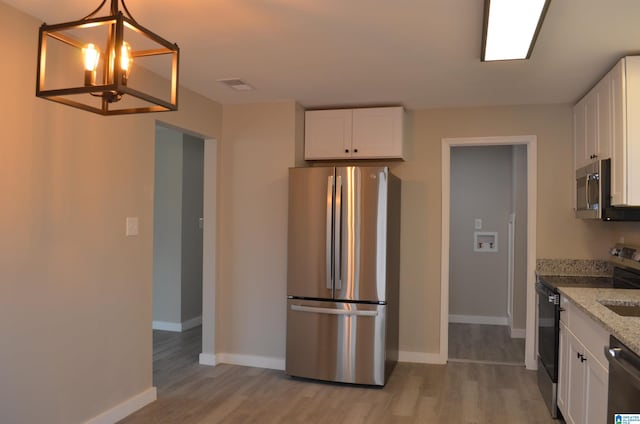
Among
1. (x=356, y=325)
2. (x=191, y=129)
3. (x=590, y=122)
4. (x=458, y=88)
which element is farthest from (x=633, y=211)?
(x=191, y=129)

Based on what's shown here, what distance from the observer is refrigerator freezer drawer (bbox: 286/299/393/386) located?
3930 mm

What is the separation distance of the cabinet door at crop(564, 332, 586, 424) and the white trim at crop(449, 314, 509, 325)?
3.33 meters

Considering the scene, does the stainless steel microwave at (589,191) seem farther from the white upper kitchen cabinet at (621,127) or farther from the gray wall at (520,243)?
the gray wall at (520,243)

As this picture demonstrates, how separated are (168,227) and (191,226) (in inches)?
10.5

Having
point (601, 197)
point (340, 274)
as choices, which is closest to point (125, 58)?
point (340, 274)

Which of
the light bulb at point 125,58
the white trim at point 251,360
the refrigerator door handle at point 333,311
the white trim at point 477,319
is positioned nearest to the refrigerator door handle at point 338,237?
the refrigerator door handle at point 333,311

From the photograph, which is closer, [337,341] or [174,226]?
[337,341]

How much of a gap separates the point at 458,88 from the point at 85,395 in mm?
3356

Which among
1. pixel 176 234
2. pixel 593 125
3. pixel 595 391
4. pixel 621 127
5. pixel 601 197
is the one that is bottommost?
pixel 595 391

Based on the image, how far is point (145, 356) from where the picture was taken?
3.57 metres

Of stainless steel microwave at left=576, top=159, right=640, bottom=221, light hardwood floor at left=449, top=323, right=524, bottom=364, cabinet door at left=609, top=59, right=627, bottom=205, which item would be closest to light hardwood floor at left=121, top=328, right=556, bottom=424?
light hardwood floor at left=449, top=323, right=524, bottom=364

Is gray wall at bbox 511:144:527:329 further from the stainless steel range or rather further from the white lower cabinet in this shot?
the white lower cabinet

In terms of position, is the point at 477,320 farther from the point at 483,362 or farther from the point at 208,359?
the point at 208,359

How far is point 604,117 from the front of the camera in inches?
134
